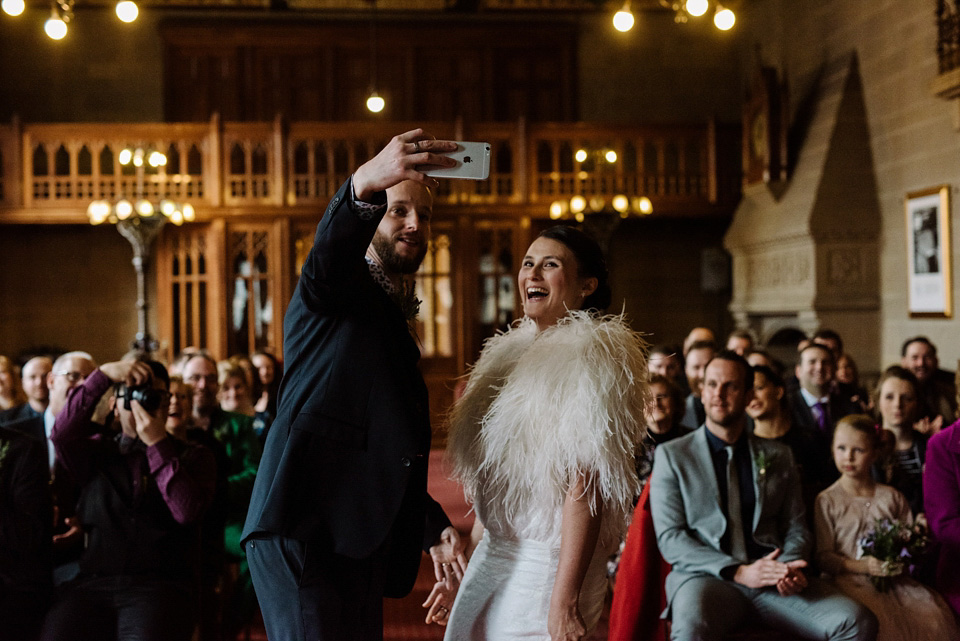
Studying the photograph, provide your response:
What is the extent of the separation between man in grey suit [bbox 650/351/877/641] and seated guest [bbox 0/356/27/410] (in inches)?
154

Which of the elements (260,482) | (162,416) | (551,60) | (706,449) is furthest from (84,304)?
(260,482)

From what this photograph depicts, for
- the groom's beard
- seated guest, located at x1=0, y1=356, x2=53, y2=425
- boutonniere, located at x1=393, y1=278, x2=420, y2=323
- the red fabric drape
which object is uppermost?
the groom's beard

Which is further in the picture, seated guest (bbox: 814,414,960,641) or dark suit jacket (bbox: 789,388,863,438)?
dark suit jacket (bbox: 789,388,863,438)

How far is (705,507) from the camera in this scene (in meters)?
3.44

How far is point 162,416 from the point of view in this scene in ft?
10.8

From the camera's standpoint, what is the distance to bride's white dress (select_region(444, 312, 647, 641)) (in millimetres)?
2031

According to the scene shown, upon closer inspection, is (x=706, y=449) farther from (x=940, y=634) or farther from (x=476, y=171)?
(x=476, y=171)

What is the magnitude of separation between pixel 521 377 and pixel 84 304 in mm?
11406

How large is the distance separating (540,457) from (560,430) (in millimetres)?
79

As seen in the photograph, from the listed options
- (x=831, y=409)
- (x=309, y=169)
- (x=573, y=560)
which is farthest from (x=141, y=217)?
(x=573, y=560)

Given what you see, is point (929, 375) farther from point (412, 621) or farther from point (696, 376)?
point (412, 621)

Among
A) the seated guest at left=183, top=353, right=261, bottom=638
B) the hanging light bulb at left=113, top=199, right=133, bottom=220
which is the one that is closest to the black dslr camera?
the seated guest at left=183, top=353, right=261, bottom=638

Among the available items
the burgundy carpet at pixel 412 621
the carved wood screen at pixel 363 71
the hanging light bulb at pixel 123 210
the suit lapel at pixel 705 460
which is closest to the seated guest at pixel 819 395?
the burgundy carpet at pixel 412 621

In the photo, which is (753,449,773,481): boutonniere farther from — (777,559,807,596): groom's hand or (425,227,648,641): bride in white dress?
(425,227,648,641): bride in white dress
